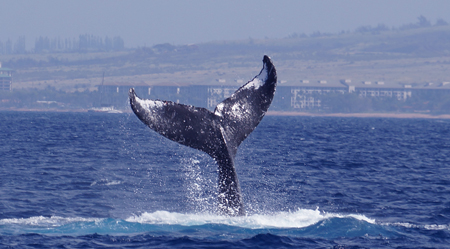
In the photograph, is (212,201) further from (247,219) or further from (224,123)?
(224,123)

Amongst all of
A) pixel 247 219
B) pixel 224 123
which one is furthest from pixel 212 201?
pixel 224 123

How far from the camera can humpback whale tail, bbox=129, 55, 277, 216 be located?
10.5 meters

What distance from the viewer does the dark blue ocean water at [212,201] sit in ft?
39.4

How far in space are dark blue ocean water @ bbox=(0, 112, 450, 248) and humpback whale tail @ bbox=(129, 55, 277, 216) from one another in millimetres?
1354

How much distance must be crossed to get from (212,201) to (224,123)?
6.30m

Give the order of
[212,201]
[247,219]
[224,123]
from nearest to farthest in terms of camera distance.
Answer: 1. [224,123]
2. [247,219]
3. [212,201]

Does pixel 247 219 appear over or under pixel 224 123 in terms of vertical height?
under

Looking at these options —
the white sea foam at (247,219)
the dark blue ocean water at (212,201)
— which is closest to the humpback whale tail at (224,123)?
the white sea foam at (247,219)

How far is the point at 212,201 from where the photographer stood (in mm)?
17156

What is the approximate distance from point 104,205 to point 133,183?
4.86 meters

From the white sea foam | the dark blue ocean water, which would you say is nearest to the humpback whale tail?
the white sea foam

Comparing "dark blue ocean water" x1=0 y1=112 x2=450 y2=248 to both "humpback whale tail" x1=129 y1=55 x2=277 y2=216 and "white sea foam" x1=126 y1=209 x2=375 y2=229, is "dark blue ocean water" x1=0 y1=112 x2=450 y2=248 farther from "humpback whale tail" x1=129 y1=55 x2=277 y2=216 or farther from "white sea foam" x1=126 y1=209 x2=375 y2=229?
"humpback whale tail" x1=129 y1=55 x2=277 y2=216

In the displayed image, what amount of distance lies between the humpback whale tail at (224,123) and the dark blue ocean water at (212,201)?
53.3 inches

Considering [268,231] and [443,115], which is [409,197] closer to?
[268,231]
